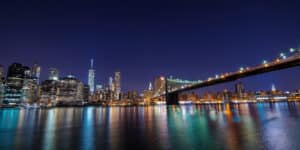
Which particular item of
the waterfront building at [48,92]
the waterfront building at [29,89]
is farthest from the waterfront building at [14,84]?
the waterfront building at [48,92]

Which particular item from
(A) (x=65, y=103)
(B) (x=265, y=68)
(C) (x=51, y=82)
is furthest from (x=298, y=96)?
(C) (x=51, y=82)

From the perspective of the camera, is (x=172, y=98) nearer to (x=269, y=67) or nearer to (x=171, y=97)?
(x=171, y=97)

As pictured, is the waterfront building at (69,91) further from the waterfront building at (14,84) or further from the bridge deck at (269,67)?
the bridge deck at (269,67)

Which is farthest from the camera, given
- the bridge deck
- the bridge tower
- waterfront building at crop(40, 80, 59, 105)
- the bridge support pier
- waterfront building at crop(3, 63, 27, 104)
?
waterfront building at crop(40, 80, 59, 105)

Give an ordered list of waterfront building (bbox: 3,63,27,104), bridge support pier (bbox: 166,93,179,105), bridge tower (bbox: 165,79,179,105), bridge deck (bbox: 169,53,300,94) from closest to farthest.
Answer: bridge deck (bbox: 169,53,300,94)
bridge tower (bbox: 165,79,179,105)
bridge support pier (bbox: 166,93,179,105)
waterfront building (bbox: 3,63,27,104)

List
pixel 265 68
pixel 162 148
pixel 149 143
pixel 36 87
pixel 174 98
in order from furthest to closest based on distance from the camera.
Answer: pixel 36 87
pixel 174 98
pixel 265 68
pixel 149 143
pixel 162 148

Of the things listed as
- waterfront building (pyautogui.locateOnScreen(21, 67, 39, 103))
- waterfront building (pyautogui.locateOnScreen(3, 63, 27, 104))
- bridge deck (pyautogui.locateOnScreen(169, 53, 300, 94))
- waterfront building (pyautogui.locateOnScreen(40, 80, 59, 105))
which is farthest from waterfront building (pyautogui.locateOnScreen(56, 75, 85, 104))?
bridge deck (pyautogui.locateOnScreen(169, 53, 300, 94))

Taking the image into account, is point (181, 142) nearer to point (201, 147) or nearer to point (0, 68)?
point (201, 147)

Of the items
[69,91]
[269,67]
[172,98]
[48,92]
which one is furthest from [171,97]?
[48,92]

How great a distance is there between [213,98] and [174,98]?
237 feet

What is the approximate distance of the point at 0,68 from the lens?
13262cm

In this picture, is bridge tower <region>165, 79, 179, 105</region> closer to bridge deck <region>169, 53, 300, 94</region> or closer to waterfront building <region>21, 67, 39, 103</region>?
bridge deck <region>169, 53, 300, 94</region>

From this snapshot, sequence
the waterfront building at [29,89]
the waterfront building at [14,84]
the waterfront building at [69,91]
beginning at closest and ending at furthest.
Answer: the waterfront building at [14,84]
the waterfront building at [29,89]
the waterfront building at [69,91]

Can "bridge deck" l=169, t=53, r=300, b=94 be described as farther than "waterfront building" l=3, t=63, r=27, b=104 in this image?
No
